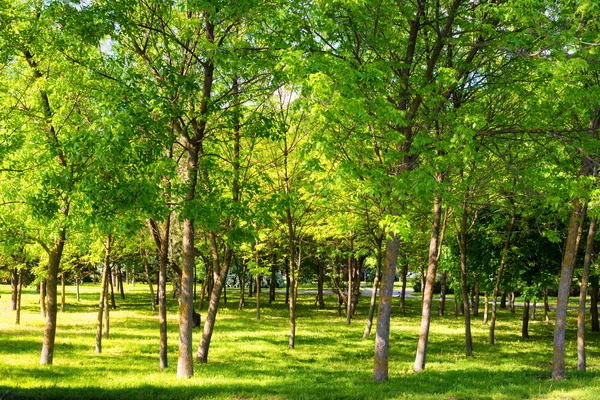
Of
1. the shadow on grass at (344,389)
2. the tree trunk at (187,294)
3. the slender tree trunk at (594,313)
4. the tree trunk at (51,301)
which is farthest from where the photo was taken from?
the slender tree trunk at (594,313)

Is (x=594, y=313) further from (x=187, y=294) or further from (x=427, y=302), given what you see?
(x=187, y=294)

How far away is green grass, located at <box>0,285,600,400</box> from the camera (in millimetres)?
10172

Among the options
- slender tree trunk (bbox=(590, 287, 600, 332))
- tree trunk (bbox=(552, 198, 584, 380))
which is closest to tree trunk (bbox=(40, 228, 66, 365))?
tree trunk (bbox=(552, 198, 584, 380))

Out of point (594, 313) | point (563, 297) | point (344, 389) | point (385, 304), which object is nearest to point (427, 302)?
point (563, 297)

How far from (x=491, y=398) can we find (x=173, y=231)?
19802 millimetres

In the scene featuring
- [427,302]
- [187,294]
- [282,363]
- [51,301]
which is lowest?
[282,363]

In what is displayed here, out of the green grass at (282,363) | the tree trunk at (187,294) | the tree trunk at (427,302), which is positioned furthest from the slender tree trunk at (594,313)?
the tree trunk at (187,294)

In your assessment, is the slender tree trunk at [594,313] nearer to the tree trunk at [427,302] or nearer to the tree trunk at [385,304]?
the tree trunk at [427,302]

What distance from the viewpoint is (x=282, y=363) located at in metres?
17.4

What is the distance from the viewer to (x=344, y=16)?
10.9 m

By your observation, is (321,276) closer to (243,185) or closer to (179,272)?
(179,272)

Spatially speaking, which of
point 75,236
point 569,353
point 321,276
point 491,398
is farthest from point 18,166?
point 321,276

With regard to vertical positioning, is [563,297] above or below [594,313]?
above

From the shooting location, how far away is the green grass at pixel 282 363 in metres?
10.2
